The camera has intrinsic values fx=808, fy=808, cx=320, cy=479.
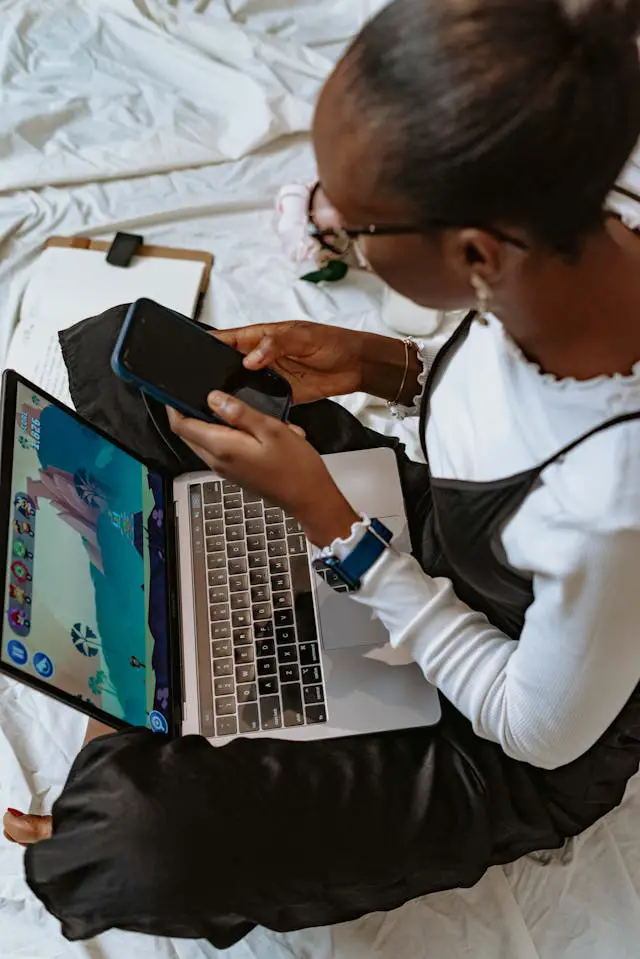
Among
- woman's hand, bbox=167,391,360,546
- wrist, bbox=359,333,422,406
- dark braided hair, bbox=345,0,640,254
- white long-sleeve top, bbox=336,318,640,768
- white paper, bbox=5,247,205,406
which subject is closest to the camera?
dark braided hair, bbox=345,0,640,254

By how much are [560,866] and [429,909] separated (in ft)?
0.49

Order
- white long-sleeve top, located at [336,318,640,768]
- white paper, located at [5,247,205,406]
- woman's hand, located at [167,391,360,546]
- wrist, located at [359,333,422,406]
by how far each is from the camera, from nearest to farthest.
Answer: white long-sleeve top, located at [336,318,640,768]
woman's hand, located at [167,391,360,546]
wrist, located at [359,333,422,406]
white paper, located at [5,247,205,406]

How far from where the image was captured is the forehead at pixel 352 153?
0.41m

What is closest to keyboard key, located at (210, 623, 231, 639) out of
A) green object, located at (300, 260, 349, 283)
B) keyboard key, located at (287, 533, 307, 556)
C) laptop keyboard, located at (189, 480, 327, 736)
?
laptop keyboard, located at (189, 480, 327, 736)

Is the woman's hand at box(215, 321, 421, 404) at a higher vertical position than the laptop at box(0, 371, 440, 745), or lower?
higher

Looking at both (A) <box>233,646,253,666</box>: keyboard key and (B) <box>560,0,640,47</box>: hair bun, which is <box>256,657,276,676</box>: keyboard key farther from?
(B) <box>560,0,640,47</box>: hair bun

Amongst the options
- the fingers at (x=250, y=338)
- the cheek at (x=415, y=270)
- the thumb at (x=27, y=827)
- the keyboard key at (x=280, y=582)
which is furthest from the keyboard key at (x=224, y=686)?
the cheek at (x=415, y=270)

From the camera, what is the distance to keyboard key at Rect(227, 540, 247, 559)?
854mm

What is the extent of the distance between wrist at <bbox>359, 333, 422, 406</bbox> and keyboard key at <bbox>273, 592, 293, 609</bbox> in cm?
24

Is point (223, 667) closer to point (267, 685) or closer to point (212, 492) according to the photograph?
point (267, 685)

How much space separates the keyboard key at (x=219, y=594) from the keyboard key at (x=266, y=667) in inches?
3.0

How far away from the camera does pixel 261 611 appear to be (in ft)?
2.71

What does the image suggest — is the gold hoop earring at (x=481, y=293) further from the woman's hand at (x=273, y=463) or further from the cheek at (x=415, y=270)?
the woman's hand at (x=273, y=463)

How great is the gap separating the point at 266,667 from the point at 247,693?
0.10 feet
